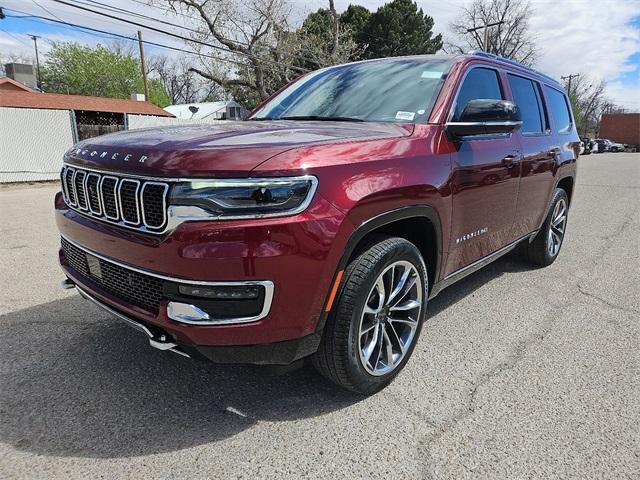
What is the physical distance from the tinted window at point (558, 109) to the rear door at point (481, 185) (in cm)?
138

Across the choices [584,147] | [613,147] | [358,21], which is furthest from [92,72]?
[613,147]

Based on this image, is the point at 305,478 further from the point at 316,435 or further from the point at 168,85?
the point at 168,85

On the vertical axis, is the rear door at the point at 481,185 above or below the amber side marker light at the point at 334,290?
above

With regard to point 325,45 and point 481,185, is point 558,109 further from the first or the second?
point 325,45

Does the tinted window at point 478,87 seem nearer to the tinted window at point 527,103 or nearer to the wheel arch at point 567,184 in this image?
the tinted window at point 527,103

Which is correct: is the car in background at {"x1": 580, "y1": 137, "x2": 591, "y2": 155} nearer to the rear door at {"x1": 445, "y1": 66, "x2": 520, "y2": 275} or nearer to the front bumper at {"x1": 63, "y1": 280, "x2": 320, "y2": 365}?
the rear door at {"x1": 445, "y1": 66, "x2": 520, "y2": 275}

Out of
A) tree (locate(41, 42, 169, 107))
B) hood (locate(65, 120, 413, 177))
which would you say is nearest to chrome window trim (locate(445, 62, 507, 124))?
hood (locate(65, 120, 413, 177))

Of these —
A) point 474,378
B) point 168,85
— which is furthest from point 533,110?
point 168,85

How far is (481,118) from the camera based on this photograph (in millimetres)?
A: 2828

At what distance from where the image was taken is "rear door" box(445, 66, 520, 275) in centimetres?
298

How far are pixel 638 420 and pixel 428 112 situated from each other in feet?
6.69

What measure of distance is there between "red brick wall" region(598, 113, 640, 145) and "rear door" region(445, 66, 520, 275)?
250ft

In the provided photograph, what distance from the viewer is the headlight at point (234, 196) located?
191 cm

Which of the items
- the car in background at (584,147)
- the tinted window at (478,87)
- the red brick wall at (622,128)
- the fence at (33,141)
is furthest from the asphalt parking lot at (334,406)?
the red brick wall at (622,128)
